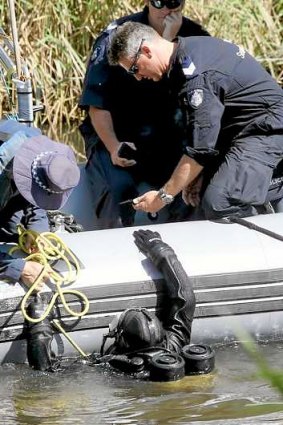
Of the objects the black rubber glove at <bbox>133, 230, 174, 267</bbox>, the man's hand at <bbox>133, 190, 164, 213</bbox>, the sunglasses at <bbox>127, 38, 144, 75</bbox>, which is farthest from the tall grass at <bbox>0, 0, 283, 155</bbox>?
the black rubber glove at <bbox>133, 230, 174, 267</bbox>

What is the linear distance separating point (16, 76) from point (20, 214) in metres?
0.87

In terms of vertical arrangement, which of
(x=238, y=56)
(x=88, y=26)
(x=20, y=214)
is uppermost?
(x=238, y=56)

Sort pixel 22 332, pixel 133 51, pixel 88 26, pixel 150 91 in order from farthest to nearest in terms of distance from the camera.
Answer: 1. pixel 88 26
2. pixel 150 91
3. pixel 133 51
4. pixel 22 332

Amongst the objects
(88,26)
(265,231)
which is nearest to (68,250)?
(265,231)

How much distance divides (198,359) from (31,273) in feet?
2.12

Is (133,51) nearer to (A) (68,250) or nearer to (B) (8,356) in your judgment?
(A) (68,250)

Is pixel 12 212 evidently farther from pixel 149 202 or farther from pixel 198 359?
pixel 198 359

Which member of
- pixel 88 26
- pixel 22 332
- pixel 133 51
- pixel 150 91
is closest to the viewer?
pixel 22 332

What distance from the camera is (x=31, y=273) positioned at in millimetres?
4398

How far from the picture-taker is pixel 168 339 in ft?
14.6

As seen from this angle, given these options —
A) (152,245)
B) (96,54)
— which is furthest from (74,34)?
(152,245)

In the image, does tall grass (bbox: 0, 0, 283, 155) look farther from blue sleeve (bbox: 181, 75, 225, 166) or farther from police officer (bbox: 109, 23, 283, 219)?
blue sleeve (bbox: 181, 75, 225, 166)

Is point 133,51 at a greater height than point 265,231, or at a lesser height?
greater

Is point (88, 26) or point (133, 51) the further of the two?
point (88, 26)
